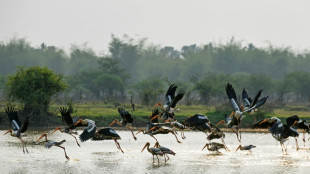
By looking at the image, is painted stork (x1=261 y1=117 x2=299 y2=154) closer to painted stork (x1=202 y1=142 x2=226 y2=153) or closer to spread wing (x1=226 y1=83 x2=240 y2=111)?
spread wing (x1=226 y1=83 x2=240 y2=111)

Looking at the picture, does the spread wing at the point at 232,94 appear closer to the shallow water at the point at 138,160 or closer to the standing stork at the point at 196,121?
the standing stork at the point at 196,121

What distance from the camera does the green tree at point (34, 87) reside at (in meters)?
32.2

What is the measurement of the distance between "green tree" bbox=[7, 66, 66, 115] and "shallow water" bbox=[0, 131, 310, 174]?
8.23m

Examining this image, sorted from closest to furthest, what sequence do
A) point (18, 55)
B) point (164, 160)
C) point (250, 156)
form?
1. point (164, 160)
2. point (250, 156)
3. point (18, 55)

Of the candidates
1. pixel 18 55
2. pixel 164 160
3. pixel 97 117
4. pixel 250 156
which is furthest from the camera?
pixel 18 55

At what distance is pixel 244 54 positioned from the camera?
12081 cm

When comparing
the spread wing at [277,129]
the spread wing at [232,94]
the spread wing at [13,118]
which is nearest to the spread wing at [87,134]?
the spread wing at [13,118]

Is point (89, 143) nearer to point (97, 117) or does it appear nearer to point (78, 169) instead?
point (78, 169)

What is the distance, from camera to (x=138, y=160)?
1873cm

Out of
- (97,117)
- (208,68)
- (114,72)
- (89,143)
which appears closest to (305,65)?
(208,68)

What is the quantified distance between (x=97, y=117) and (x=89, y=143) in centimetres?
1041

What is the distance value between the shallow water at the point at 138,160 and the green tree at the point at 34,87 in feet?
27.0

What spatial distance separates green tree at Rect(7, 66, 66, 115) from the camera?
32.2 m

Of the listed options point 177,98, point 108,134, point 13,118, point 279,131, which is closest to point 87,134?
point 108,134
